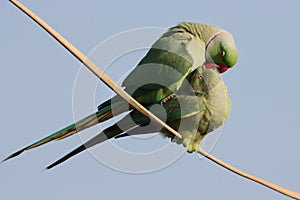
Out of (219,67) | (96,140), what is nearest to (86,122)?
(96,140)

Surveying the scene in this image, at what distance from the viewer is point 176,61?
4.85 meters

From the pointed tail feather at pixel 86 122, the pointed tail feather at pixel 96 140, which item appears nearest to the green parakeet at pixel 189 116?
the pointed tail feather at pixel 96 140

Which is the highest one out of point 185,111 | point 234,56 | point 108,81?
point 234,56

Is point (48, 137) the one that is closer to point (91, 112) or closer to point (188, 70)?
point (91, 112)

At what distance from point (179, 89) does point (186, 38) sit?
39cm

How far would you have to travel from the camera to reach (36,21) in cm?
287

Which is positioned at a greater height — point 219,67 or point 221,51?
point 221,51

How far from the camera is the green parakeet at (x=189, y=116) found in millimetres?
4730

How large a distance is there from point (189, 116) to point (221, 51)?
0.55 m

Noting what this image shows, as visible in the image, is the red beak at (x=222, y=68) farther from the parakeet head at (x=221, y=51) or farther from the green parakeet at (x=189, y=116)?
the green parakeet at (x=189, y=116)

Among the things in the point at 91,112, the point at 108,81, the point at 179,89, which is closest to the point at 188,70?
the point at 179,89

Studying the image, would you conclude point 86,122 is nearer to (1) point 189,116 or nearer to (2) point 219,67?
(1) point 189,116

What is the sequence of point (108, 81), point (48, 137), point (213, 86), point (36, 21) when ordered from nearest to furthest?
point (36, 21)
point (108, 81)
point (48, 137)
point (213, 86)

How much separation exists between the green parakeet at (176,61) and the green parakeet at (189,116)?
0.23ft
